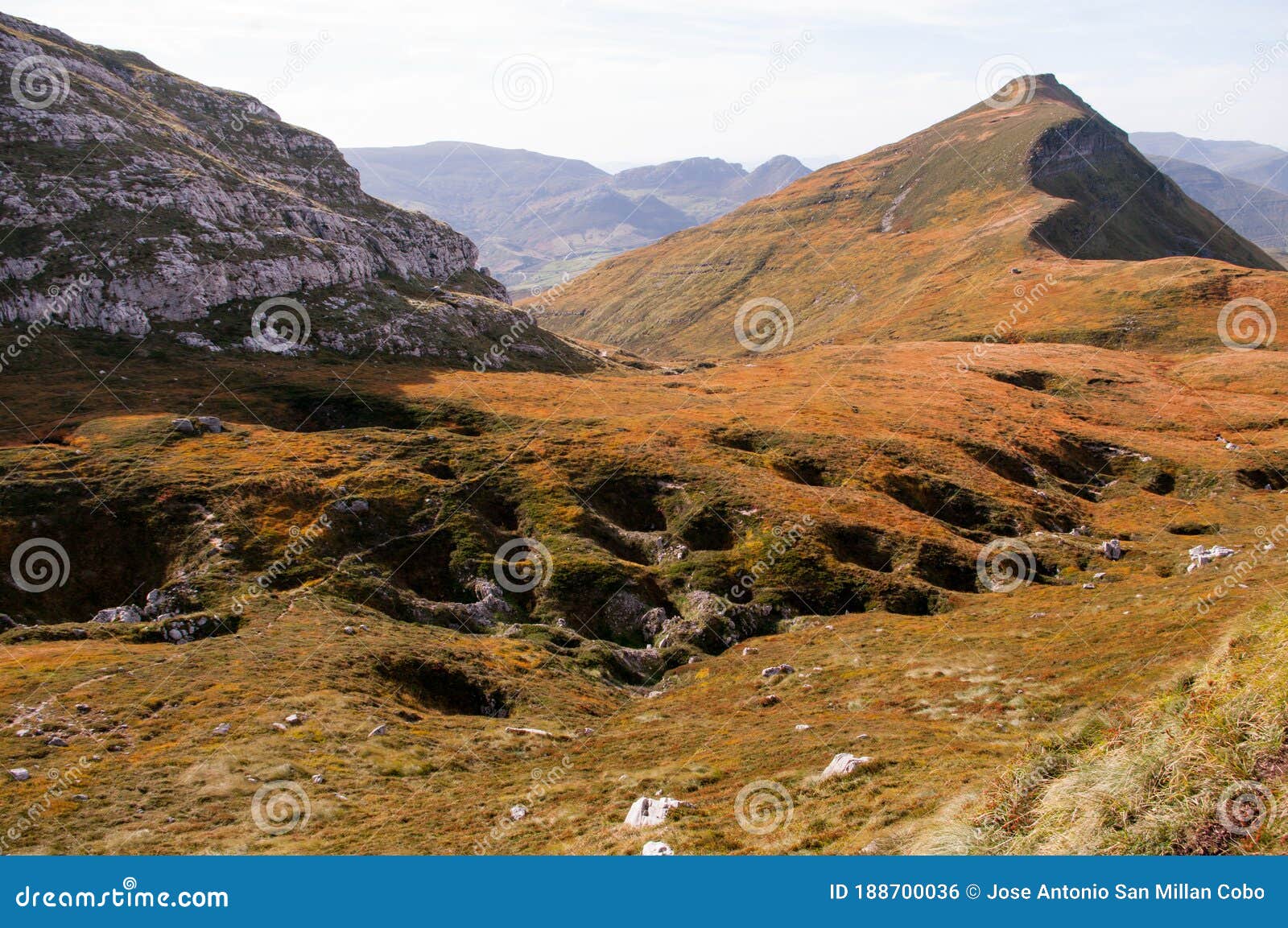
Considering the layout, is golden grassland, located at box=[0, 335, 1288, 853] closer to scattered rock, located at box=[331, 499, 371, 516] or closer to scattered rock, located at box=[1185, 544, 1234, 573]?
scattered rock, located at box=[331, 499, 371, 516]

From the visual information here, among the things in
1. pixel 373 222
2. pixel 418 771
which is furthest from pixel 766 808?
pixel 373 222

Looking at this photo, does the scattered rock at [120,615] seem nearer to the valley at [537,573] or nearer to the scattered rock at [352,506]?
Result: the valley at [537,573]

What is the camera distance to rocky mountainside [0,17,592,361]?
103750mm

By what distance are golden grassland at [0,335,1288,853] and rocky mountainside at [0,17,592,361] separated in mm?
11684

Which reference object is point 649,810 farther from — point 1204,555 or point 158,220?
point 158,220

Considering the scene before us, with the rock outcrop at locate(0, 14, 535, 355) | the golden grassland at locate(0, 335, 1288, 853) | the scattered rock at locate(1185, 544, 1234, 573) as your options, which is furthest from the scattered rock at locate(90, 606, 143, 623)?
the scattered rock at locate(1185, 544, 1234, 573)

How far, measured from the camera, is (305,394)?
9562 cm

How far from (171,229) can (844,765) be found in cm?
12895

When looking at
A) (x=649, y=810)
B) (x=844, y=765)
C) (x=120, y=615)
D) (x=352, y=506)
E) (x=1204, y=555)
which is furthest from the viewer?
(x=352, y=506)

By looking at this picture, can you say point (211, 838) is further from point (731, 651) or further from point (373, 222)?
point (373, 222)

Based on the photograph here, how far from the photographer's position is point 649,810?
24.8 metres

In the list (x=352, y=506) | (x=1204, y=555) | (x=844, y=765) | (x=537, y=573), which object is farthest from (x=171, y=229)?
(x=1204, y=555)

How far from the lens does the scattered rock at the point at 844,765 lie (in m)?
25.4

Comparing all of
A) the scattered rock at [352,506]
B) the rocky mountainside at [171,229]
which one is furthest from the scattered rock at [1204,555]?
the rocky mountainside at [171,229]
